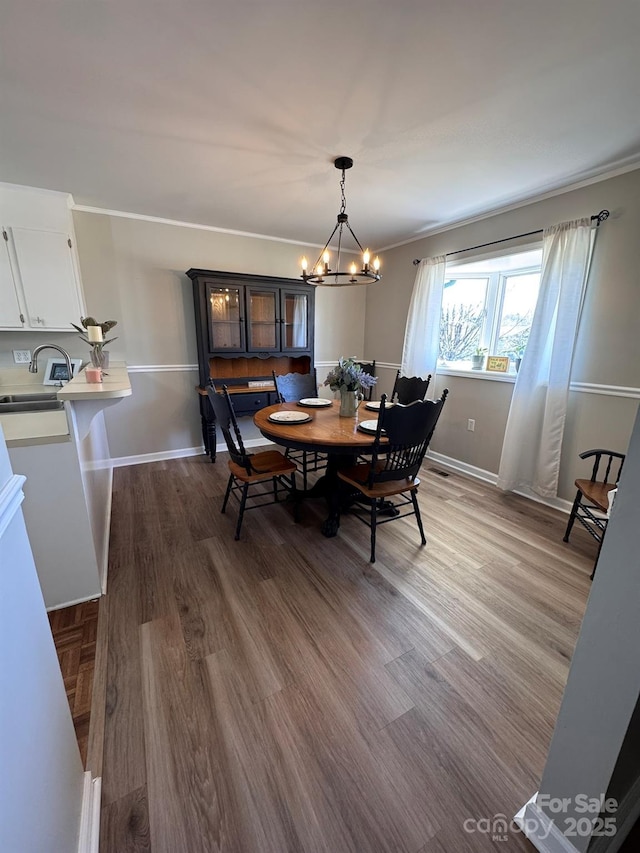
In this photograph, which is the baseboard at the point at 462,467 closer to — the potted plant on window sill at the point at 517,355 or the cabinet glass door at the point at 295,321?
the potted plant on window sill at the point at 517,355

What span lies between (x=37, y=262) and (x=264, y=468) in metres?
2.43

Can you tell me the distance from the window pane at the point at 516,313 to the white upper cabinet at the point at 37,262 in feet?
12.6

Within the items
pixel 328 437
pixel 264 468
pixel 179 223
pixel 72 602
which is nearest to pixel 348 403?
pixel 328 437

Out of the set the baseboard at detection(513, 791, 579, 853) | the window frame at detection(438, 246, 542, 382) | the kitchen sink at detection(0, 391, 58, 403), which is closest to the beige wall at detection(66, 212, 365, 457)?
the kitchen sink at detection(0, 391, 58, 403)

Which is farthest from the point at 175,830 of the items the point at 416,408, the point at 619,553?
the point at 416,408

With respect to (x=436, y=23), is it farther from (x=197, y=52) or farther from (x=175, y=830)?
(x=175, y=830)

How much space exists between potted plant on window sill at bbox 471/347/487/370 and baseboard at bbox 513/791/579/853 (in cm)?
314

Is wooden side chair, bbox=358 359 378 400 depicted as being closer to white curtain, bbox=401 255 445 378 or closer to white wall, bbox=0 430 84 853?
white curtain, bbox=401 255 445 378

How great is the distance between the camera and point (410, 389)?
122 inches

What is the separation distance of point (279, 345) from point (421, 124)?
233 cm

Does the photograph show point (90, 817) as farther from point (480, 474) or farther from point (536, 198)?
point (536, 198)

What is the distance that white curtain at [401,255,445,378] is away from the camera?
3494 mm

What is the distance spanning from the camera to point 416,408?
1891 mm

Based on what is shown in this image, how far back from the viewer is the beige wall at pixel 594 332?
2.26 meters
